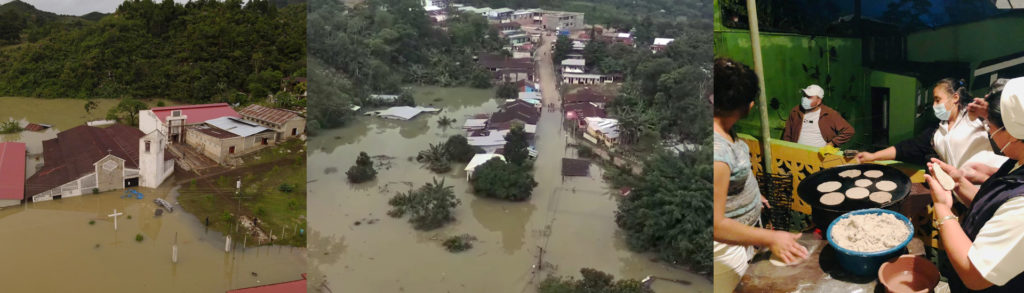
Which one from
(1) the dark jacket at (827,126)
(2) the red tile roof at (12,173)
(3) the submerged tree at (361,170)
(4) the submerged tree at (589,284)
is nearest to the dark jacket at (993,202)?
(1) the dark jacket at (827,126)

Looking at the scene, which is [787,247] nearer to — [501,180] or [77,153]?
[501,180]

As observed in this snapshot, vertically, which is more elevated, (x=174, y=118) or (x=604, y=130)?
(x=604, y=130)

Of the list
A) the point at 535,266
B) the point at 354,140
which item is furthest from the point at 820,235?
the point at 354,140

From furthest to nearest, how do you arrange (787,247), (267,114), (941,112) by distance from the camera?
(267,114) < (787,247) < (941,112)

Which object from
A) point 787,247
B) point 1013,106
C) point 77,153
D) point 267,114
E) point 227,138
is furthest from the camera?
point 267,114

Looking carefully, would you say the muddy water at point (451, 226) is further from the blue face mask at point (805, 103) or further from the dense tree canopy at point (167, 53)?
the dense tree canopy at point (167, 53)

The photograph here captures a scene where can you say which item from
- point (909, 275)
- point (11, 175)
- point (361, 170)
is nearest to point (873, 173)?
point (909, 275)

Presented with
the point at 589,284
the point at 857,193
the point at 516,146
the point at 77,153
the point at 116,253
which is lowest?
the point at 116,253

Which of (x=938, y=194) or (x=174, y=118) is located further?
(x=174, y=118)
